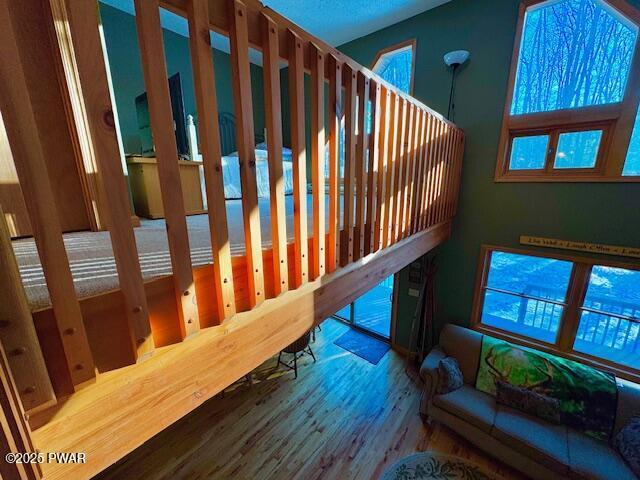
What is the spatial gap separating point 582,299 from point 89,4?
14.0ft

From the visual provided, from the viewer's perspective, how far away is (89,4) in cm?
45

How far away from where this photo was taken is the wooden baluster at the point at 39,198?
377mm

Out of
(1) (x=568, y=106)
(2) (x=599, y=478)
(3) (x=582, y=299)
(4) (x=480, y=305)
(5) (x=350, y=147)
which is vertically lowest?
(2) (x=599, y=478)

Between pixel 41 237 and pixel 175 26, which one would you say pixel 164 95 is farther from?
pixel 175 26

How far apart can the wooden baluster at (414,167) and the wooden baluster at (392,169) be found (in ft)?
0.93

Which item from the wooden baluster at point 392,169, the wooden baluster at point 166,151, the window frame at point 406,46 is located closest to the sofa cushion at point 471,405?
the wooden baluster at point 392,169

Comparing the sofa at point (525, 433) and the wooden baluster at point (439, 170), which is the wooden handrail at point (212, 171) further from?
the sofa at point (525, 433)

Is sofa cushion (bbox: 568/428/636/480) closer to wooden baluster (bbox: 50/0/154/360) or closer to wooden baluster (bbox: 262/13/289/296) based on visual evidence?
wooden baluster (bbox: 262/13/289/296)

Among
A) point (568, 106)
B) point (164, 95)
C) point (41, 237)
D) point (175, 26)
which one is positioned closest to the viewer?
point (41, 237)

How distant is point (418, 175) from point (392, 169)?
0.51 m

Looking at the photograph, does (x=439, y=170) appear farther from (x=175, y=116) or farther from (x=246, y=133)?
(x=175, y=116)

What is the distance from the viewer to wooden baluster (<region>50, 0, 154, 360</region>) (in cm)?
44

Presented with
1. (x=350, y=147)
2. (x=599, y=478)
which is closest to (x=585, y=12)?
(x=350, y=147)

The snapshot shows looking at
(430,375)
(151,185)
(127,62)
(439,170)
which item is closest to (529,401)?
(430,375)
